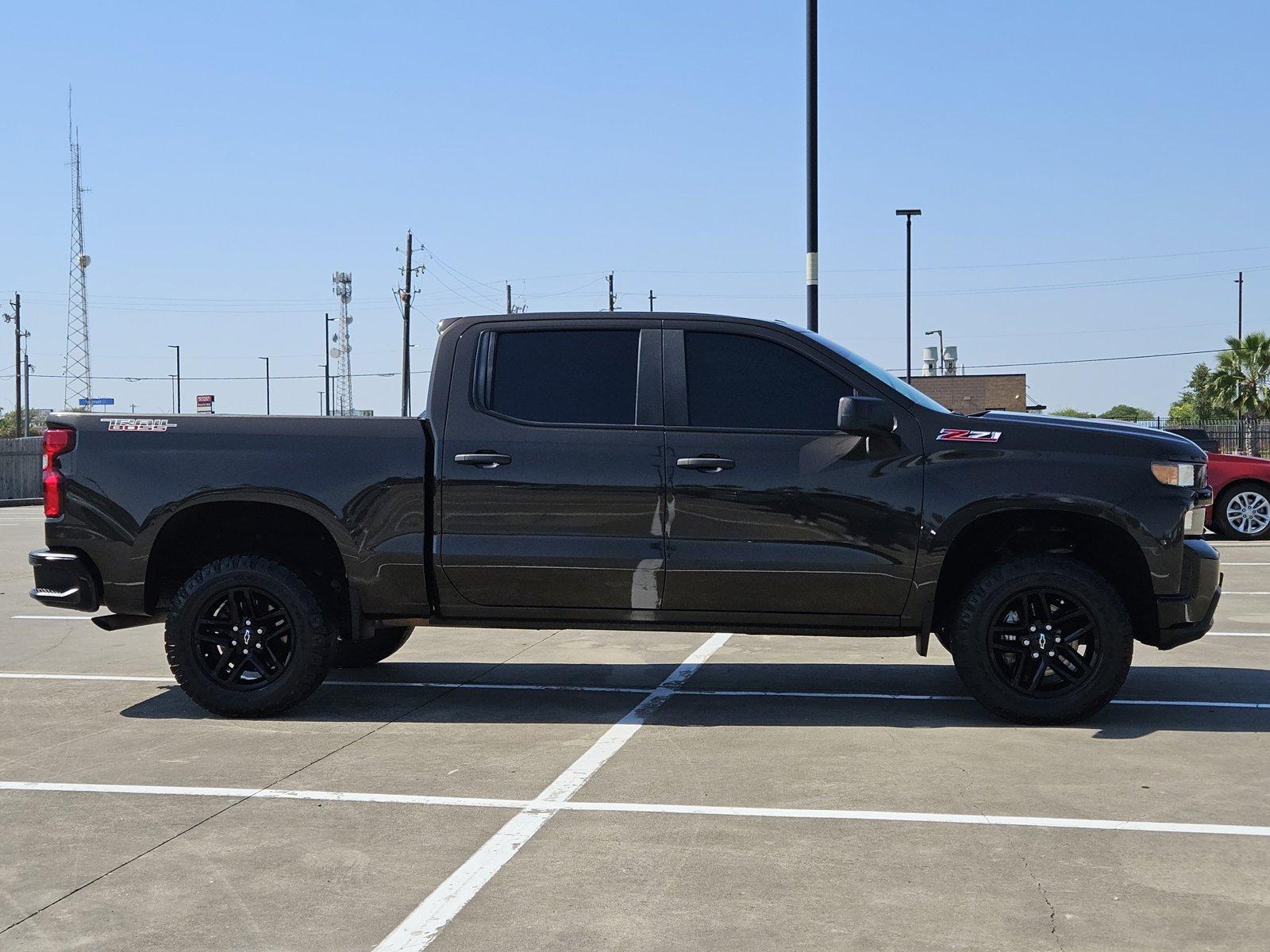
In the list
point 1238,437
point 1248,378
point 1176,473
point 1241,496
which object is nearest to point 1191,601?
point 1176,473

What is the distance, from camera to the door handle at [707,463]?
6.84 meters

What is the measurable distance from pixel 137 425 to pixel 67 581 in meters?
0.88

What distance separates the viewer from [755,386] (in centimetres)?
705

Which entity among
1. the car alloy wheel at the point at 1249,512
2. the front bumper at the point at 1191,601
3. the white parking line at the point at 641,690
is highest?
the front bumper at the point at 1191,601

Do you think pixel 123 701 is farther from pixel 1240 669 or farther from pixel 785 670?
pixel 1240 669

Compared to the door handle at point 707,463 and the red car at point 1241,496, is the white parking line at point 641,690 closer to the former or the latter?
the door handle at point 707,463

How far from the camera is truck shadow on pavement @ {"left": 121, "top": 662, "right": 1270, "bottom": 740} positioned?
7.01m

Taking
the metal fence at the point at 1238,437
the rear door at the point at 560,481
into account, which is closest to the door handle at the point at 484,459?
the rear door at the point at 560,481

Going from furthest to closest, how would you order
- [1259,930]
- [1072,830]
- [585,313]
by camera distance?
[585,313] → [1072,830] → [1259,930]

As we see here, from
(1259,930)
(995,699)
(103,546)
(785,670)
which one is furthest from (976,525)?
(103,546)

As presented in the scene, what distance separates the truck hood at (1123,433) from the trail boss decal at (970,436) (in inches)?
2.9

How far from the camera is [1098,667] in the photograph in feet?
22.0

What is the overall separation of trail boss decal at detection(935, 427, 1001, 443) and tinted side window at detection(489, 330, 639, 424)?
1.57 meters

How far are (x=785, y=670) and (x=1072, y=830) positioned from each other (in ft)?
12.3
